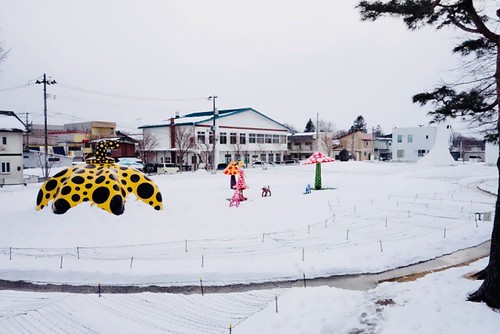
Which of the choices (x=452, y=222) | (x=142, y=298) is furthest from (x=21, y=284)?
(x=452, y=222)

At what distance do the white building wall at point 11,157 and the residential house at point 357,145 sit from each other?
56.2 metres

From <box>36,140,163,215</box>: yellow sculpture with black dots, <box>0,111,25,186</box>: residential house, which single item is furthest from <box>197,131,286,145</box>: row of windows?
<box>36,140,163,215</box>: yellow sculpture with black dots

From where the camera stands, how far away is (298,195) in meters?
22.8

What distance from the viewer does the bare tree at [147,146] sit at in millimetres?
49731

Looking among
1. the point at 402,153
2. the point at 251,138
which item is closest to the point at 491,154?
the point at 402,153

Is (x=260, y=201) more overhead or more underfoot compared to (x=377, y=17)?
more underfoot

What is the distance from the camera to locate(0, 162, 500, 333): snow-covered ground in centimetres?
738

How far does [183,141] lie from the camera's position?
4947cm

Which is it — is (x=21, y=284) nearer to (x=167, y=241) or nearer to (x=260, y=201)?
(x=167, y=241)

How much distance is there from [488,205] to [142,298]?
772 inches

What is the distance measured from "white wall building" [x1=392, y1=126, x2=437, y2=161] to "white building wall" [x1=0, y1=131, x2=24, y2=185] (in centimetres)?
5737

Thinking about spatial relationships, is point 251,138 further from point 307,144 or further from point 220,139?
point 307,144

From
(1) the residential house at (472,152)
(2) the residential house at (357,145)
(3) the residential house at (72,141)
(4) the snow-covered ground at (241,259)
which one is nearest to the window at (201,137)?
(3) the residential house at (72,141)

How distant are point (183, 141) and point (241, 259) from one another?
39.7 m
